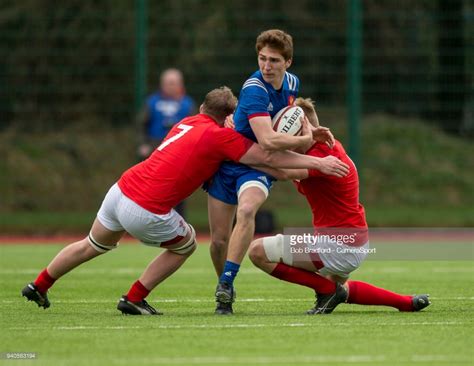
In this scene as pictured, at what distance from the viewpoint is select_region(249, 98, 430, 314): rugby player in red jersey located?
8344 millimetres

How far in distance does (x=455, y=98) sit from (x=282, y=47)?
33.1 feet

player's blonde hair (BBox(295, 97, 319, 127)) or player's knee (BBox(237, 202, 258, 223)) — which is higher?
player's blonde hair (BBox(295, 97, 319, 127))

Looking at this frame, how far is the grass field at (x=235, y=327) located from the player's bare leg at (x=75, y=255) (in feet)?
0.51

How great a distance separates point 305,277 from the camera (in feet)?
27.6

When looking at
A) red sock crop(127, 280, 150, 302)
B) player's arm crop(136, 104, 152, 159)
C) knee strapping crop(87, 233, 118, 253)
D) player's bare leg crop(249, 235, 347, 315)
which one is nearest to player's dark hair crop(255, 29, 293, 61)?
player's bare leg crop(249, 235, 347, 315)

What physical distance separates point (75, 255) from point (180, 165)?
40.0 inches

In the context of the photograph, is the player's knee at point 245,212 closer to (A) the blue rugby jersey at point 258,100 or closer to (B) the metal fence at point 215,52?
(A) the blue rugby jersey at point 258,100

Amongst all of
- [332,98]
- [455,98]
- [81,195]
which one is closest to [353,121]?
[332,98]

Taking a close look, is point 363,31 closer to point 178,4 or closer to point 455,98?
point 455,98

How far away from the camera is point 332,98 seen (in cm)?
1855

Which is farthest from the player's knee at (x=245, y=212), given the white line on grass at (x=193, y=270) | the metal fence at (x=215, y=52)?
the metal fence at (x=215, y=52)

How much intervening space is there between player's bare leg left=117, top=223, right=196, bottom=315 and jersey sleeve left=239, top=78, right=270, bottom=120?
0.97 meters

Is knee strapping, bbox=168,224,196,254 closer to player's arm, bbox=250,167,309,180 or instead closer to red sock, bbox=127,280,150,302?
red sock, bbox=127,280,150,302

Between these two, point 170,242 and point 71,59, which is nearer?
point 170,242
